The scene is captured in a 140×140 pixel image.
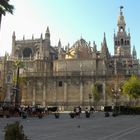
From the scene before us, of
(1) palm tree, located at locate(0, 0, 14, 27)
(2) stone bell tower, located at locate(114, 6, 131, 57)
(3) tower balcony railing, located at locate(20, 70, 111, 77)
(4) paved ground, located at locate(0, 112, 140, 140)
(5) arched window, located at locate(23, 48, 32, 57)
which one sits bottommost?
(4) paved ground, located at locate(0, 112, 140, 140)

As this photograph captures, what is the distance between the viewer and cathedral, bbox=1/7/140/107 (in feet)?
267

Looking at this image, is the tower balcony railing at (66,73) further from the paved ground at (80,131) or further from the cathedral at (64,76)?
the paved ground at (80,131)

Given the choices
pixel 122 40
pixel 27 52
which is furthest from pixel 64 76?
pixel 122 40

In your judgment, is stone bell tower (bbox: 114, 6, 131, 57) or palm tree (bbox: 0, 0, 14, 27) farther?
stone bell tower (bbox: 114, 6, 131, 57)

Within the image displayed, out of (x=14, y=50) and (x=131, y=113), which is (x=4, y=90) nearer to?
(x=14, y=50)

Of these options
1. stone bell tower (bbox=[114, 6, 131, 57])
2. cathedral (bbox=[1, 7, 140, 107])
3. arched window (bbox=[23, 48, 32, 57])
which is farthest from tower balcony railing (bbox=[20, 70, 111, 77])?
stone bell tower (bbox=[114, 6, 131, 57])

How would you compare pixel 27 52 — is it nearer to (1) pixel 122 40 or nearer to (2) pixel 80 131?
(1) pixel 122 40

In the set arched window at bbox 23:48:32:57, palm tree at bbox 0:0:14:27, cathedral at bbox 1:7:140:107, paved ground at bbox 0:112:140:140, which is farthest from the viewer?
arched window at bbox 23:48:32:57

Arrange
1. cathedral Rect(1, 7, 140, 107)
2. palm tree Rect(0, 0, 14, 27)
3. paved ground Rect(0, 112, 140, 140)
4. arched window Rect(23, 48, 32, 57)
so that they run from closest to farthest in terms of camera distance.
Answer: paved ground Rect(0, 112, 140, 140)
palm tree Rect(0, 0, 14, 27)
cathedral Rect(1, 7, 140, 107)
arched window Rect(23, 48, 32, 57)

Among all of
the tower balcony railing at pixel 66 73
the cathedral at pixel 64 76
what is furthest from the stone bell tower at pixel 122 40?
the tower balcony railing at pixel 66 73

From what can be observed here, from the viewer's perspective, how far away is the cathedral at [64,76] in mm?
81438

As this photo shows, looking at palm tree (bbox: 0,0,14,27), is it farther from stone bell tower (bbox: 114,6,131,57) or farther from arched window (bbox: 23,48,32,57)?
stone bell tower (bbox: 114,6,131,57)

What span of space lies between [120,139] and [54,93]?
Answer: 69.4 meters

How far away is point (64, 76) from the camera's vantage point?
3317 inches
